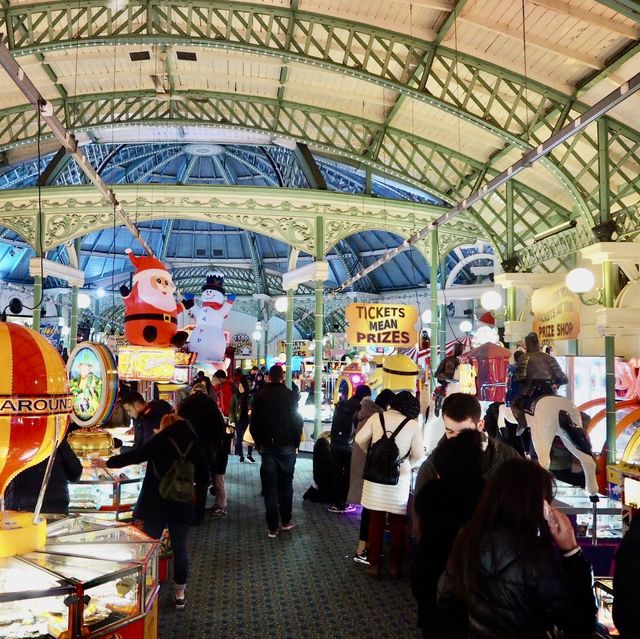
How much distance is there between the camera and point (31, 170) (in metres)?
21.6

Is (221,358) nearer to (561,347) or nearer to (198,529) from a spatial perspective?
(561,347)

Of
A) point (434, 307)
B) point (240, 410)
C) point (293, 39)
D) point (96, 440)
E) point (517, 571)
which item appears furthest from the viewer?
point (434, 307)

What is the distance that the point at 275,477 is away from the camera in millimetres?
7020

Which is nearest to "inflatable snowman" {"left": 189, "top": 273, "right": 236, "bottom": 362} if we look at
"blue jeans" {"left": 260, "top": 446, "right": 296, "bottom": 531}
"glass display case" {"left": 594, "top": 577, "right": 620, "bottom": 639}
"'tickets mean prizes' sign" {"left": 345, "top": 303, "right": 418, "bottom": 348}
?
"'tickets mean prizes' sign" {"left": 345, "top": 303, "right": 418, "bottom": 348}

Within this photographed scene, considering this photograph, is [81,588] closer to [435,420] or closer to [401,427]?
[401,427]

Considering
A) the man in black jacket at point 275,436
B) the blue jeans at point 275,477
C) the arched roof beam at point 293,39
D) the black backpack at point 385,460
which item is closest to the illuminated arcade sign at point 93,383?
the man in black jacket at point 275,436

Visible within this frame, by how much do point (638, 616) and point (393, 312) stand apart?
10.1 metres

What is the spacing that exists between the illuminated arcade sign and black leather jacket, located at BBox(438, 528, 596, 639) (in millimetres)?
4736

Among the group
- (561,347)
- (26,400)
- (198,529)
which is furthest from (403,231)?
(26,400)

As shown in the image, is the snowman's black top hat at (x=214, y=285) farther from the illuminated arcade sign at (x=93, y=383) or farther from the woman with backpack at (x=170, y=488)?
the woman with backpack at (x=170, y=488)

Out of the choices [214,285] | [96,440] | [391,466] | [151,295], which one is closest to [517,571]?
[391,466]

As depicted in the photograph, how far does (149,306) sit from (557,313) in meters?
5.58

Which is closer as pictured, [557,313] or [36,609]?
[36,609]

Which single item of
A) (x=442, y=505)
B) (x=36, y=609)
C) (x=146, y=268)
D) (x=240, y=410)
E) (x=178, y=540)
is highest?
(x=146, y=268)
